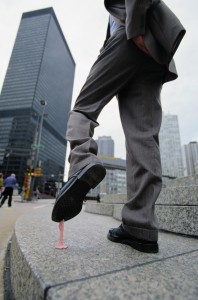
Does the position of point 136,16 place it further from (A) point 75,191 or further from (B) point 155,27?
(A) point 75,191

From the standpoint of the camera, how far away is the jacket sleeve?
1008 mm

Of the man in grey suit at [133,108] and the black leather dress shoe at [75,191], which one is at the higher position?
the man in grey suit at [133,108]

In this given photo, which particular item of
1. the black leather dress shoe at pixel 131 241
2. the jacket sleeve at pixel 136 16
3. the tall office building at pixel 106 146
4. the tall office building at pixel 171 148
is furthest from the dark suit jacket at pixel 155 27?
the tall office building at pixel 106 146

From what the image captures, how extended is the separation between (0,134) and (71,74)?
55.0 m

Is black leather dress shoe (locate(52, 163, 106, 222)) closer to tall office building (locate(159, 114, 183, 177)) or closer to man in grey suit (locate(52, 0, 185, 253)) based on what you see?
man in grey suit (locate(52, 0, 185, 253))

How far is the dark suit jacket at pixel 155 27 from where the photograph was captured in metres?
1.01

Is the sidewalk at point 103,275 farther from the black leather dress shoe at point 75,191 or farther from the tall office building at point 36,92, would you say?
the tall office building at point 36,92

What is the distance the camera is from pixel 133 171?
3.67ft

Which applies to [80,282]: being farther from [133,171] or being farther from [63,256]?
[133,171]

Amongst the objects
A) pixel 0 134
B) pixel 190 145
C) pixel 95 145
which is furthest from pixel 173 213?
pixel 0 134

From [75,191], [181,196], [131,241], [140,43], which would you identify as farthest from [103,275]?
[181,196]

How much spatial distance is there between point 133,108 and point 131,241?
77 cm

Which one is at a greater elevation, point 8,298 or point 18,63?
point 18,63

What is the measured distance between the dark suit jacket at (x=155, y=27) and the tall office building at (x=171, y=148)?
49.2 m
